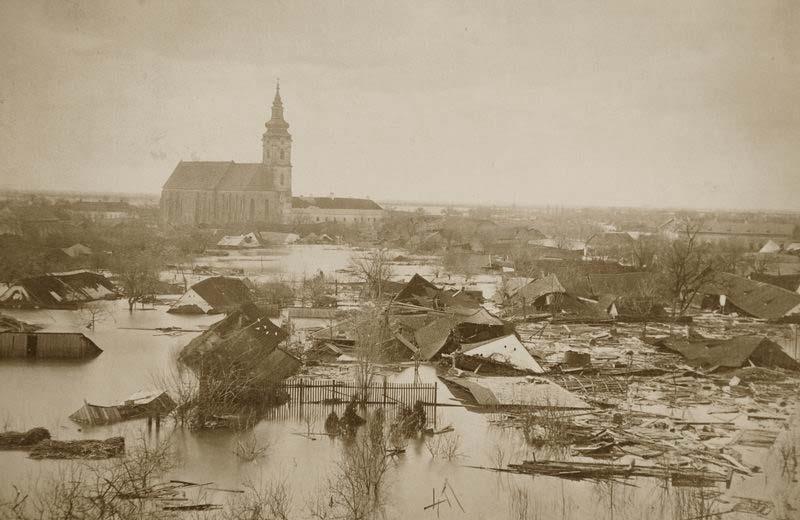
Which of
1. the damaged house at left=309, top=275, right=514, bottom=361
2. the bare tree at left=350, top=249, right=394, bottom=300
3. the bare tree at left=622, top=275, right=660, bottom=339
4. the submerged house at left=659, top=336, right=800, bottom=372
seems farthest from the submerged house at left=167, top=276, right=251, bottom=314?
the bare tree at left=622, top=275, right=660, bottom=339

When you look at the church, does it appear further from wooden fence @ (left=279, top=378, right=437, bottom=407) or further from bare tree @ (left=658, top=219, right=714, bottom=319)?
bare tree @ (left=658, top=219, right=714, bottom=319)

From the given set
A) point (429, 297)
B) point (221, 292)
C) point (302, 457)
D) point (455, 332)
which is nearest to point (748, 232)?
point (429, 297)

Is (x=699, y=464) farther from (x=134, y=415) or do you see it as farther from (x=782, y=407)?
(x=134, y=415)

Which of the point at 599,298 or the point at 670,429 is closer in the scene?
the point at 670,429

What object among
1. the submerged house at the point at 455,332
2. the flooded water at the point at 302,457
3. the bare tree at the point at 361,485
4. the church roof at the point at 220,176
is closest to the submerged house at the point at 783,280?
the submerged house at the point at 455,332

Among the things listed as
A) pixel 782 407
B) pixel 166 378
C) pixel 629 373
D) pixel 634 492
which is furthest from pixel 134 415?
pixel 782 407

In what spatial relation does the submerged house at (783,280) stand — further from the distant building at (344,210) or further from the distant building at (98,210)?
the distant building at (344,210)
